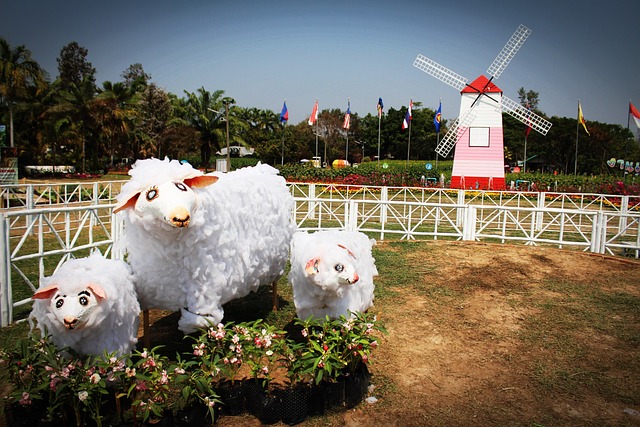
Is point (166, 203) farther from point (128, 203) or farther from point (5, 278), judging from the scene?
point (5, 278)

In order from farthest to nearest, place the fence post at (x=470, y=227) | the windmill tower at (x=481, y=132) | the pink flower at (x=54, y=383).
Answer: the windmill tower at (x=481, y=132)
the fence post at (x=470, y=227)
the pink flower at (x=54, y=383)

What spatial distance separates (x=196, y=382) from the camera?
10.9 ft

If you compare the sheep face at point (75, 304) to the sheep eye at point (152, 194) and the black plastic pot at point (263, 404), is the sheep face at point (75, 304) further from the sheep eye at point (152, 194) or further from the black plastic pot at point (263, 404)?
the black plastic pot at point (263, 404)

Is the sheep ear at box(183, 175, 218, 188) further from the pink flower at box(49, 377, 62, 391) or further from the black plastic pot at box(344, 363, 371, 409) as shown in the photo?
the black plastic pot at box(344, 363, 371, 409)

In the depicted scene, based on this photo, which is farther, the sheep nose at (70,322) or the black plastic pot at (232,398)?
the black plastic pot at (232,398)

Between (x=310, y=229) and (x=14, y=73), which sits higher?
(x=14, y=73)

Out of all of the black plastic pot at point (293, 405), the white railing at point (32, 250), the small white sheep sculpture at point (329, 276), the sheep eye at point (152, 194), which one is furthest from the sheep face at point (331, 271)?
the white railing at point (32, 250)

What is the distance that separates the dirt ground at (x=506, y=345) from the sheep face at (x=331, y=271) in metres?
1.02

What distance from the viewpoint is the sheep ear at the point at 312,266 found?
4160 millimetres

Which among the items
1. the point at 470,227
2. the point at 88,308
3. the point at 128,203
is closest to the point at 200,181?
the point at 128,203

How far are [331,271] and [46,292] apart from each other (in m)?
2.37

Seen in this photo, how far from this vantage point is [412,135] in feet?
193

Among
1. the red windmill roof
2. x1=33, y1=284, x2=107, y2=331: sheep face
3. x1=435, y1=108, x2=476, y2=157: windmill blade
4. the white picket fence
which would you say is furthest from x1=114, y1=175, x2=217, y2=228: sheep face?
the red windmill roof

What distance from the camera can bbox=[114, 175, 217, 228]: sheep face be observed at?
3.58 meters
